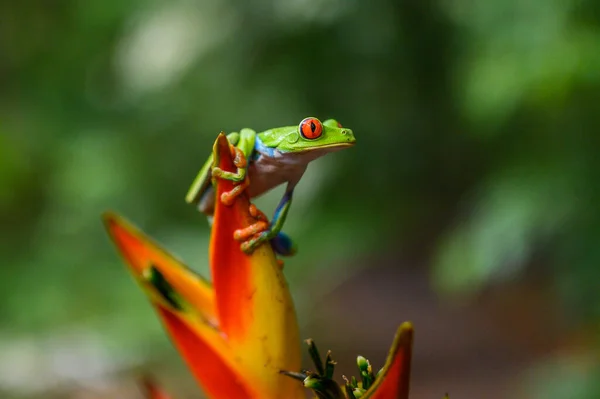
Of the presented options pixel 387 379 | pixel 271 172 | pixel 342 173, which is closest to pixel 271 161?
pixel 271 172

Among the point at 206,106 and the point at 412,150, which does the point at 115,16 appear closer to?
the point at 206,106

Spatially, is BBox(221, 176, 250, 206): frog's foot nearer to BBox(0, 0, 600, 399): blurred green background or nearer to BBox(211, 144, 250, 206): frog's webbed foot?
BBox(211, 144, 250, 206): frog's webbed foot

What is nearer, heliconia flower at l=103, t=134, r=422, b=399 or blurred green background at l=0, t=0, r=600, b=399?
heliconia flower at l=103, t=134, r=422, b=399

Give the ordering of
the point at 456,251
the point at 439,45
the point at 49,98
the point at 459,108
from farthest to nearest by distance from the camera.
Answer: the point at 49,98
the point at 439,45
the point at 459,108
the point at 456,251

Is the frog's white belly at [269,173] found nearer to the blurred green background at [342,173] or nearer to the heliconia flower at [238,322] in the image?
the heliconia flower at [238,322]

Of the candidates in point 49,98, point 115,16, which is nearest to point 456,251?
point 115,16

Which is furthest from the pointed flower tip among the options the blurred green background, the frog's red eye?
the blurred green background
